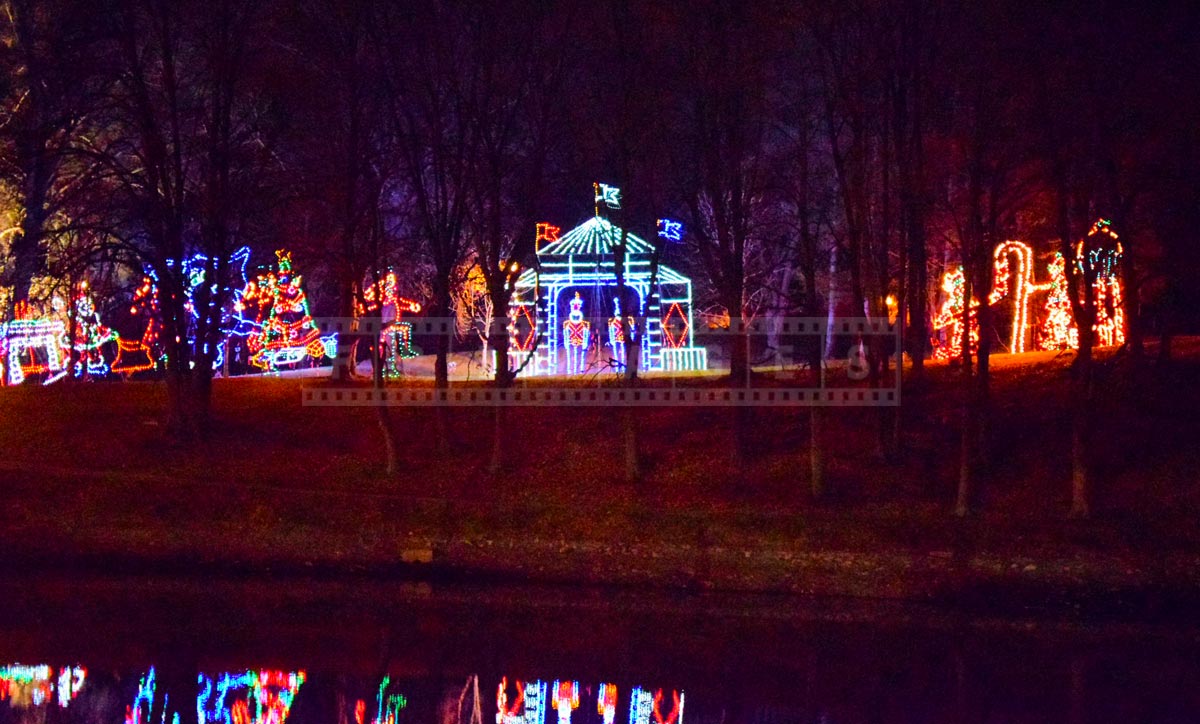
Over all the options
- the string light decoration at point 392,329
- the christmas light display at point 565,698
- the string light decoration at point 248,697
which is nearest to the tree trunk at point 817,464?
the christmas light display at point 565,698

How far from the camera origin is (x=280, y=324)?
36.0 m

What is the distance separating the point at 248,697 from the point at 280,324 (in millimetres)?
27103

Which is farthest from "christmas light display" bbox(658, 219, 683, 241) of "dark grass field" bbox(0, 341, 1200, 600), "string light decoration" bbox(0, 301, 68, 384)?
"string light decoration" bbox(0, 301, 68, 384)

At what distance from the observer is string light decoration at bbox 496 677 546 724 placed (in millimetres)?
9844

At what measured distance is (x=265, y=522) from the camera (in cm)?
1875

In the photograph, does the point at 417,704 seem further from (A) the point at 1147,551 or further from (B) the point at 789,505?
(A) the point at 1147,551

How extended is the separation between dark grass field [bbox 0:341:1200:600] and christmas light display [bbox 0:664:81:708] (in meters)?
7.22

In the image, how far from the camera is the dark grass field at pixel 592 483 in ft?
58.2

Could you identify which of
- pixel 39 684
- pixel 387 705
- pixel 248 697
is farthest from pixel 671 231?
pixel 39 684

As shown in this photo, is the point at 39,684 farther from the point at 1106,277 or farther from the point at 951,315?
the point at 951,315

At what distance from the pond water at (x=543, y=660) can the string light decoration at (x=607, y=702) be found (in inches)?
1.2

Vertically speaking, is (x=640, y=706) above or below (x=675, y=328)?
below
